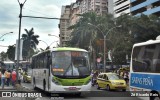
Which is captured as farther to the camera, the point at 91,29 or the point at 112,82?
the point at 91,29

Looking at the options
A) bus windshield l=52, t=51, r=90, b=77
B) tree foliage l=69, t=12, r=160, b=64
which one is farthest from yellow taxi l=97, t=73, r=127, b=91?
tree foliage l=69, t=12, r=160, b=64

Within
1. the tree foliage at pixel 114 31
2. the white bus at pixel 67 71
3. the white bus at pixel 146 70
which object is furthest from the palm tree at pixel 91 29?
the white bus at pixel 146 70

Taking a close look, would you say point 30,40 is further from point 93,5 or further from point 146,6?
point 146,6

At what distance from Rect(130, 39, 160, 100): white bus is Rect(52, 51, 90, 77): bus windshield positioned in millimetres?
4605

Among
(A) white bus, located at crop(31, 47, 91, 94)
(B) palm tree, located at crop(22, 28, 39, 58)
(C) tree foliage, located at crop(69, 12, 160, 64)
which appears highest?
(B) palm tree, located at crop(22, 28, 39, 58)

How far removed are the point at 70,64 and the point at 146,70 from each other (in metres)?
6.35

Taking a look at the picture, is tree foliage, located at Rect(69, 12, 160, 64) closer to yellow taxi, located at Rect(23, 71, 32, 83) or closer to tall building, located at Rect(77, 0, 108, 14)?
yellow taxi, located at Rect(23, 71, 32, 83)

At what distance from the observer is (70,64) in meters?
20.1

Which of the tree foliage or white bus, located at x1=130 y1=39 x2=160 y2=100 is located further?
the tree foliage

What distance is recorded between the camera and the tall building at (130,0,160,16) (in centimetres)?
8621

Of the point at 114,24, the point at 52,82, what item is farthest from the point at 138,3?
the point at 52,82

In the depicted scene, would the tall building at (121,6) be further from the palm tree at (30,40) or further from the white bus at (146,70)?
the white bus at (146,70)

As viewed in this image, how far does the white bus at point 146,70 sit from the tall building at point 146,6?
70.7 m

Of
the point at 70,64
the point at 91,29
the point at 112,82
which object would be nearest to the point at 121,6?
the point at 91,29
